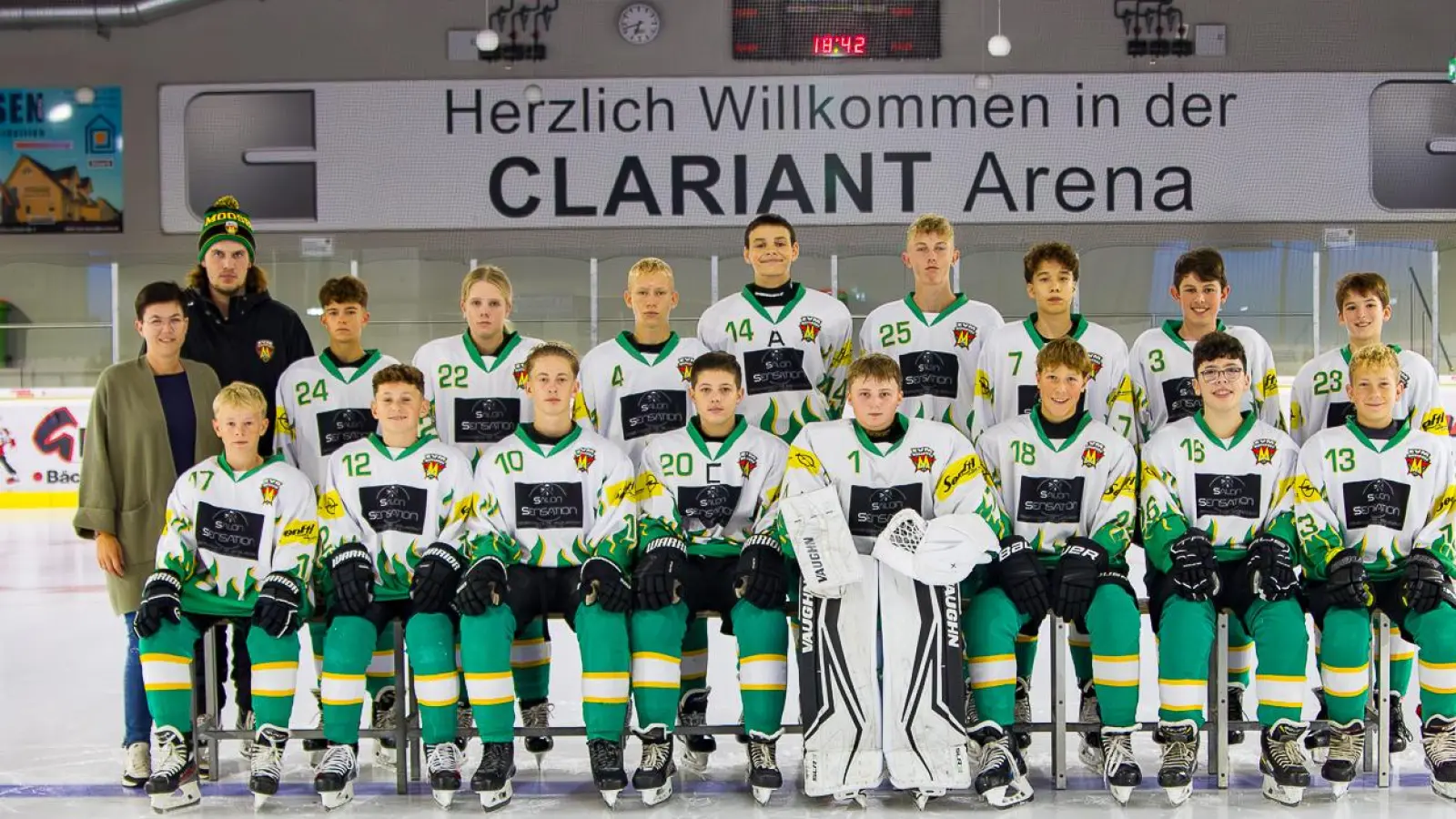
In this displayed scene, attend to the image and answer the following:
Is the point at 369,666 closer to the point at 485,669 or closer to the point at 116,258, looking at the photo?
the point at 485,669

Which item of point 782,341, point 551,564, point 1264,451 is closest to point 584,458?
Result: point 551,564

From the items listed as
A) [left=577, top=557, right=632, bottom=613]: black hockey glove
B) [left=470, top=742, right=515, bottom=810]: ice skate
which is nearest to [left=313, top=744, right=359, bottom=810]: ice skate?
[left=470, top=742, right=515, bottom=810]: ice skate

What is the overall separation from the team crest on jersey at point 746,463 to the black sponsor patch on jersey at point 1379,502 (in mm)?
1520

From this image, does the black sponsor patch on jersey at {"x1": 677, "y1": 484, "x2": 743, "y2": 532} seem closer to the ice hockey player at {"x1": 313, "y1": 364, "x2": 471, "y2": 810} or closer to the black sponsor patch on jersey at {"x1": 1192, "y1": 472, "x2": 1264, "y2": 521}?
the ice hockey player at {"x1": 313, "y1": 364, "x2": 471, "y2": 810}

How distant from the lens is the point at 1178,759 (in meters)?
3.35

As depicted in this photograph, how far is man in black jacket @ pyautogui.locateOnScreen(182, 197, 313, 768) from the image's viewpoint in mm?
4098

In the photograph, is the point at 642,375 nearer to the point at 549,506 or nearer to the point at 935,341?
the point at 549,506

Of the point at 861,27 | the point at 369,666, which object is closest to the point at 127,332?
the point at 861,27

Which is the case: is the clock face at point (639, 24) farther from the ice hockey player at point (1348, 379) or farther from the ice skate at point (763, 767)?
the ice skate at point (763, 767)

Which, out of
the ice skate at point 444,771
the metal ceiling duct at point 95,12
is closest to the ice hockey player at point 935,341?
the ice skate at point 444,771

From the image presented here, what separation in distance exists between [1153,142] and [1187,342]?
8.12 metres

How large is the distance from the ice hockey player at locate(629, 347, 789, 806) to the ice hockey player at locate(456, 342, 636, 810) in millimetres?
66

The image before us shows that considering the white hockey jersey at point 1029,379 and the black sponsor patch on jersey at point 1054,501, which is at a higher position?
the white hockey jersey at point 1029,379

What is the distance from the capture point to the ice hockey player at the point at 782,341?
4.07 m
